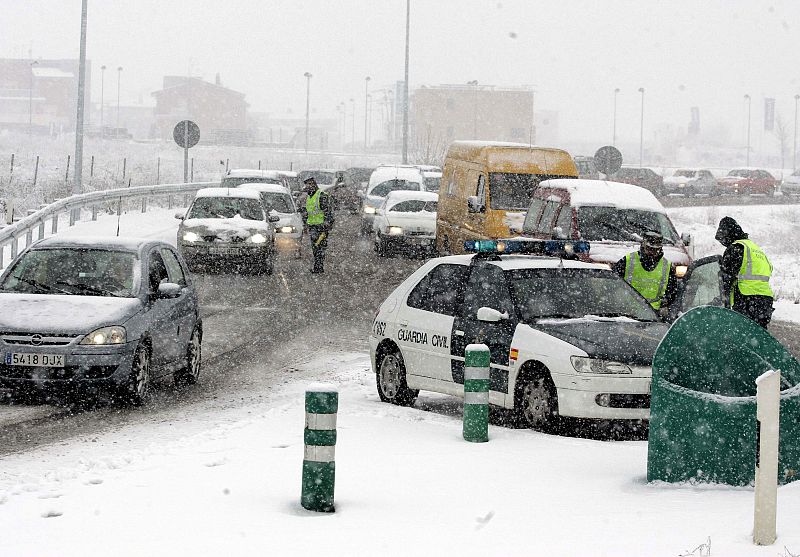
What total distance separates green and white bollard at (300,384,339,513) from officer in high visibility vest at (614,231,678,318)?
6.15 m

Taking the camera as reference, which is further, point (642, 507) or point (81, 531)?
point (642, 507)

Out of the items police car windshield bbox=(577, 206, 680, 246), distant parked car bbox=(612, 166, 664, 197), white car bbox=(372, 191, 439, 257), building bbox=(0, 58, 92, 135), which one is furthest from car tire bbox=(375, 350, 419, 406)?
building bbox=(0, 58, 92, 135)

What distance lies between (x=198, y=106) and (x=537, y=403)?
156 m

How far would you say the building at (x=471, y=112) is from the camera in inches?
5615

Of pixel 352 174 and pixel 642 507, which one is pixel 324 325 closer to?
pixel 642 507

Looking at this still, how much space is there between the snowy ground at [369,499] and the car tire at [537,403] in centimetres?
29

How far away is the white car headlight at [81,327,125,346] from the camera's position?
39.3ft

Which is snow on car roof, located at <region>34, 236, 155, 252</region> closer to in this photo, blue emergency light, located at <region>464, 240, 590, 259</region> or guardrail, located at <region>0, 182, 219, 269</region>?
blue emergency light, located at <region>464, 240, 590, 259</region>

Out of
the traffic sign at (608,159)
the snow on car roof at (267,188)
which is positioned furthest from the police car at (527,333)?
the snow on car roof at (267,188)

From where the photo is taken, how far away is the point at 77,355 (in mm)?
11867

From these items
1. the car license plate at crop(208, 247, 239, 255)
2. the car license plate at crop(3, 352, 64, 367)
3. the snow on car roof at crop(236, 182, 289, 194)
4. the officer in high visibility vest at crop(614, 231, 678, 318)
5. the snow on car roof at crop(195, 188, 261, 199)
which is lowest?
the car license plate at crop(3, 352, 64, 367)

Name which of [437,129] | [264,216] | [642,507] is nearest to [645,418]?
[642,507]

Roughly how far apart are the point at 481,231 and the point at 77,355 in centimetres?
1344

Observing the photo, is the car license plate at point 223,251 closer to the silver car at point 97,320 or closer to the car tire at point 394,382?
the silver car at point 97,320
